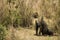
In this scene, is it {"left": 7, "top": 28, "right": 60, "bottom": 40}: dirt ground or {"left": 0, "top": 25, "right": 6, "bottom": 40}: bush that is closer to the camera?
{"left": 0, "top": 25, "right": 6, "bottom": 40}: bush

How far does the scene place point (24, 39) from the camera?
Answer: 1295 centimetres

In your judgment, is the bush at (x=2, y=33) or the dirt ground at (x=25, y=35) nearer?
the bush at (x=2, y=33)

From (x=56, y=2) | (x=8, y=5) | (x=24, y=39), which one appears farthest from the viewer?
(x=56, y=2)

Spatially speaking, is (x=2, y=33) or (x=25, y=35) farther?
(x=25, y=35)

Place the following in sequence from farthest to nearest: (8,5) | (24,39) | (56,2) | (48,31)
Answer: (56,2), (8,5), (48,31), (24,39)

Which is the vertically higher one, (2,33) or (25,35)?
(2,33)

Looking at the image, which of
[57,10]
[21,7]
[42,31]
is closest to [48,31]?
[42,31]

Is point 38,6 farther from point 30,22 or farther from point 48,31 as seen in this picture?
point 48,31

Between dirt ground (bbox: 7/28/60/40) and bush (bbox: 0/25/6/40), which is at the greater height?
bush (bbox: 0/25/6/40)

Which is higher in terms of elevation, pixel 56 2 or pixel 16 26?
pixel 56 2

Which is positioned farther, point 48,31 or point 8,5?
point 8,5

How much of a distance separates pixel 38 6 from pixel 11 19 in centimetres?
266

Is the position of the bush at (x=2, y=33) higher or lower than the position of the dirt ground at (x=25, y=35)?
higher

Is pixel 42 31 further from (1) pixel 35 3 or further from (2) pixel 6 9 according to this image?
(1) pixel 35 3
